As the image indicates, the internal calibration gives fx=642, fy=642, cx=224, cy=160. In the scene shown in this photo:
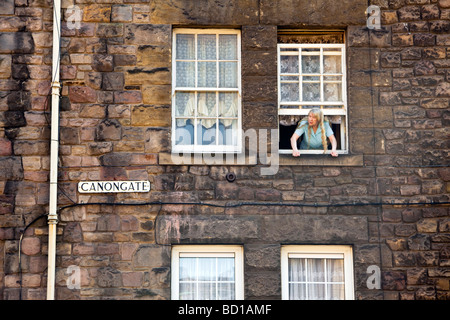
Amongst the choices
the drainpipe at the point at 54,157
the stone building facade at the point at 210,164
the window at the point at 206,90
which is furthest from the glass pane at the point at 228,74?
the drainpipe at the point at 54,157

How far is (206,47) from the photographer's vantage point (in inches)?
356

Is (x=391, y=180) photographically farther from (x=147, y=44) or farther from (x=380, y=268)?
(x=147, y=44)

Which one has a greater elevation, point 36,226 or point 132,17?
point 132,17

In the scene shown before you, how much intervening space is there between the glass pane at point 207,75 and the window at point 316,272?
8.17ft

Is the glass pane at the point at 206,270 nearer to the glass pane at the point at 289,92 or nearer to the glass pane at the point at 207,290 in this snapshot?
the glass pane at the point at 207,290

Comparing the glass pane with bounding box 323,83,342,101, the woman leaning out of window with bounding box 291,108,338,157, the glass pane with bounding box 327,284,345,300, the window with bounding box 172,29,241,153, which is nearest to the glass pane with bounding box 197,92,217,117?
the window with bounding box 172,29,241,153

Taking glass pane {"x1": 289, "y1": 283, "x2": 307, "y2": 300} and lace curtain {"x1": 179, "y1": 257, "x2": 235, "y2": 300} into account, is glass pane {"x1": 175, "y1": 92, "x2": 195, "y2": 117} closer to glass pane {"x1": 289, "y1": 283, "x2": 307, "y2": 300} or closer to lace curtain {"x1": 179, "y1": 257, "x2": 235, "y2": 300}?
lace curtain {"x1": 179, "y1": 257, "x2": 235, "y2": 300}

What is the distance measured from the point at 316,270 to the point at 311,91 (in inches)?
98.0

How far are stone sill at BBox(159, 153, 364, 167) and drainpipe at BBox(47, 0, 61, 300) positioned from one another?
1397 millimetres

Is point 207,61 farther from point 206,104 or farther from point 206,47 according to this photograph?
point 206,104

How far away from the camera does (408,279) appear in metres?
8.39

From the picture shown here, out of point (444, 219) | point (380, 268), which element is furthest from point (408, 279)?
point (444, 219)

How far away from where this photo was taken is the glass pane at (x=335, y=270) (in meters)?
8.59

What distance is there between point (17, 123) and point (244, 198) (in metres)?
3.20
